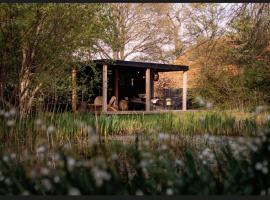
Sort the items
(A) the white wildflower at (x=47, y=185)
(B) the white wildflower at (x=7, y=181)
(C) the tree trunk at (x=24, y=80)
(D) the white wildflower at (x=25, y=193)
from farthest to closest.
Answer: (C) the tree trunk at (x=24, y=80) < (B) the white wildflower at (x=7, y=181) < (D) the white wildflower at (x=25, y=193) < (A) the white wildflower at (x=47, y=185)

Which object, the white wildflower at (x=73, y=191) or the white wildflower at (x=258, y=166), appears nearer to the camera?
the white wildflower at (x=73, y=191)

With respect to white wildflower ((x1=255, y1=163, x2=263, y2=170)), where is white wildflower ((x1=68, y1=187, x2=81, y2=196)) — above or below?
below

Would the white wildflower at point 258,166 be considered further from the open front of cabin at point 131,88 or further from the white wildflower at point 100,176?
the open front of cabin at point 131,88

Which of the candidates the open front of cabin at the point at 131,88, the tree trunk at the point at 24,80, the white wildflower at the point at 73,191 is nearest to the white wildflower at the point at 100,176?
the white wildflower at the point at 73,191

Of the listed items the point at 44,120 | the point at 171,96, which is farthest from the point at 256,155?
the point at 171,96

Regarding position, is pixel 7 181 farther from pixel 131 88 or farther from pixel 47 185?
pixel 131 88

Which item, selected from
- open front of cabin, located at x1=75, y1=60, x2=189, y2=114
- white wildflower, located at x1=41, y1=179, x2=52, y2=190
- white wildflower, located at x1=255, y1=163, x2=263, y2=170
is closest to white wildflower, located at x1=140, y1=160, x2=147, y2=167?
white wildflower, located at x1=41, y1=179, x2=52, y2=190

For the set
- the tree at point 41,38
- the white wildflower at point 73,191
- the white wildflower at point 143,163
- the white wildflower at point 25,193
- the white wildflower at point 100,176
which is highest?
the tree at point 41,38

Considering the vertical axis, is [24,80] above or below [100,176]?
above

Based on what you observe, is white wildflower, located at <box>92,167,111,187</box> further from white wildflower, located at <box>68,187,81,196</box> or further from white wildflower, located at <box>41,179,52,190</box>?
white wildflower, located at <box>41,179,52,190</box>

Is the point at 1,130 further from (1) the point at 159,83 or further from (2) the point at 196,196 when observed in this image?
(1) the point at 159,83

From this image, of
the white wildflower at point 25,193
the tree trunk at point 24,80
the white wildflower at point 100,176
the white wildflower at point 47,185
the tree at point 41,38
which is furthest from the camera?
the tree trunk at point 24,80

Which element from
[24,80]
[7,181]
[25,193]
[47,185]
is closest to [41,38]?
[24,80]

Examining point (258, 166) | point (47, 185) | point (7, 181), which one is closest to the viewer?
point (47, 185)
